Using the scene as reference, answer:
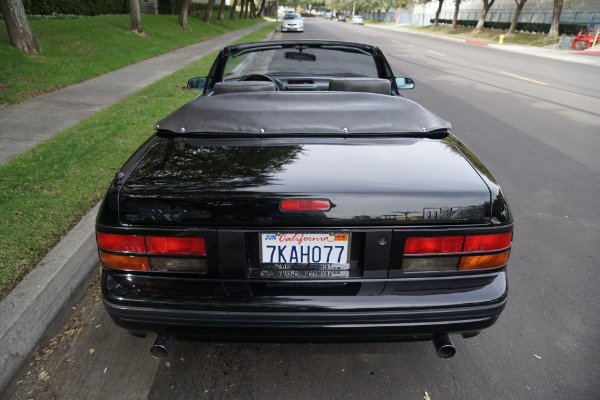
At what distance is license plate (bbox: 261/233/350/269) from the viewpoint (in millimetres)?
1814

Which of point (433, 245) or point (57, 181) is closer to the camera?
point (433, 245)

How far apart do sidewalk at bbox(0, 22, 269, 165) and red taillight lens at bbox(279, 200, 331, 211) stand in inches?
169

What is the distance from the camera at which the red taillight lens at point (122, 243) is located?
1.86m

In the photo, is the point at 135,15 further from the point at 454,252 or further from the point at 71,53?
the point at 454,252

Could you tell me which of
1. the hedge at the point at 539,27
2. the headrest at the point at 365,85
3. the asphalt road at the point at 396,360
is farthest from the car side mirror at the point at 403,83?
the hedge at the point at 539,27

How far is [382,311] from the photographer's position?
1.84m

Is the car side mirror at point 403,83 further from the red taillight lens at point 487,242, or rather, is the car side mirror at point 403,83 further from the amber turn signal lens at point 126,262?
the amber turn signal lens at point 126,262

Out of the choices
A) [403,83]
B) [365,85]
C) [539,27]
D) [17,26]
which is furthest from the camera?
[539,27]

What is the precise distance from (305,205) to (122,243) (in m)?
0.82

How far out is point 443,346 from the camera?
6.36ft

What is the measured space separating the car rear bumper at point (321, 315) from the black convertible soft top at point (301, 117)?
3.19ft

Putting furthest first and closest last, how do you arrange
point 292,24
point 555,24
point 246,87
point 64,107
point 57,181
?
point 292,24 → point 555,24 → point 64,107 → point 57,181 → point 246,87

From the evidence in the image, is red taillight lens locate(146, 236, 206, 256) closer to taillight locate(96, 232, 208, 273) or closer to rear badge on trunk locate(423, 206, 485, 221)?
taillight locate(96, 232, 208, 273)

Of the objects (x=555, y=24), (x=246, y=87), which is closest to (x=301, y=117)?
(x=246, y=87)
